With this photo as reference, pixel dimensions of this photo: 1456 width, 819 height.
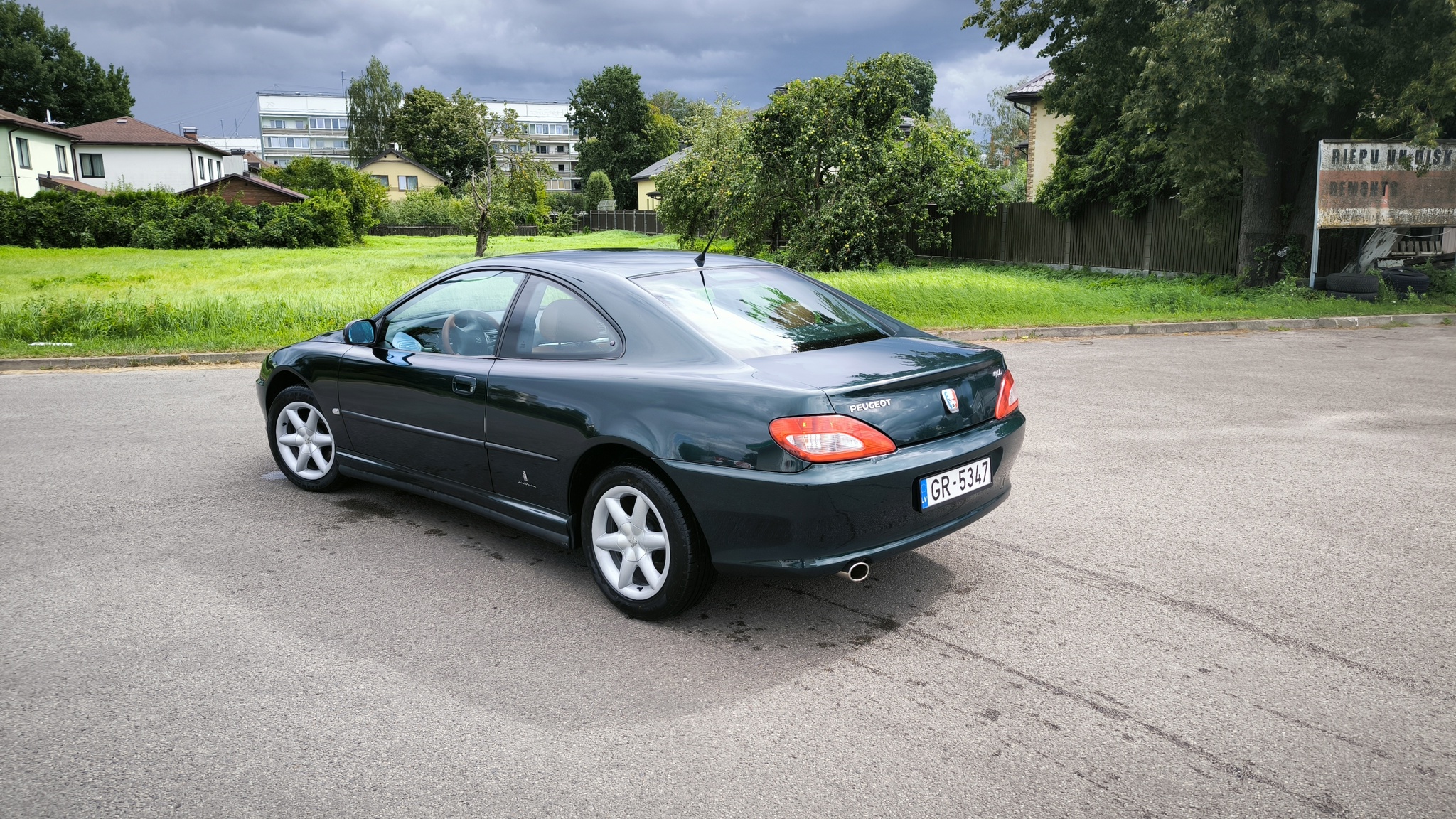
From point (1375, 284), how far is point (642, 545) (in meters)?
17.4

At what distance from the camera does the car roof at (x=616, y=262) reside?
455 centimetres

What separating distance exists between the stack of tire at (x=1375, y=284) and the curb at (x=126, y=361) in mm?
17252

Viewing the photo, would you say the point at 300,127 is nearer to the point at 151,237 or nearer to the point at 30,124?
the point at 30,124

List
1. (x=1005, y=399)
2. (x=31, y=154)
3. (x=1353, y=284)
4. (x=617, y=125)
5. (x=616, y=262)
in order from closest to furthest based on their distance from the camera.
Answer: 1. (x=1005, y=399)
2. (x=616, y=262)
3. (x=1353, y=284)
4. (x=31, y=154)
5. (x=617, y=125)

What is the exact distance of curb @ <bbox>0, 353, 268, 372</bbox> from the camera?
11.5 metres

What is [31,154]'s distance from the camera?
53750 mm

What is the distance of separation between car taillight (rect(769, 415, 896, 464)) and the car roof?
4.24 ft

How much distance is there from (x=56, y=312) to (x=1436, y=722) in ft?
49.6

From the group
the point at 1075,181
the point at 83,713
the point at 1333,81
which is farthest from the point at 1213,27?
the point at 83,713

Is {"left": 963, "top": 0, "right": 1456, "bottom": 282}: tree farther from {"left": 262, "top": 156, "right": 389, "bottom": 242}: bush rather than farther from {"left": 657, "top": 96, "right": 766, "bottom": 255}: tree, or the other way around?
{"left": 262, "top": 156, "right": 389, "bottom": 242}: bush

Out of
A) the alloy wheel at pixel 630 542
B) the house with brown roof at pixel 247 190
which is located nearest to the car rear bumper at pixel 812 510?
the alloy wheel at pixel 630 542

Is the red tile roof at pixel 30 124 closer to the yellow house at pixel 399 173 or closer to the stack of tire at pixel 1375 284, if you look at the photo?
the yellow house at pixel 399 173

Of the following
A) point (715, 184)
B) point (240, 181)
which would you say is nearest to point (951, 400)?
point (715, 184)

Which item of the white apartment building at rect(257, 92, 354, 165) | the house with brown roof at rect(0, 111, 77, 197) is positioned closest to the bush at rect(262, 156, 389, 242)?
the house with brown roof at rect(0, 111, 77, 197)
